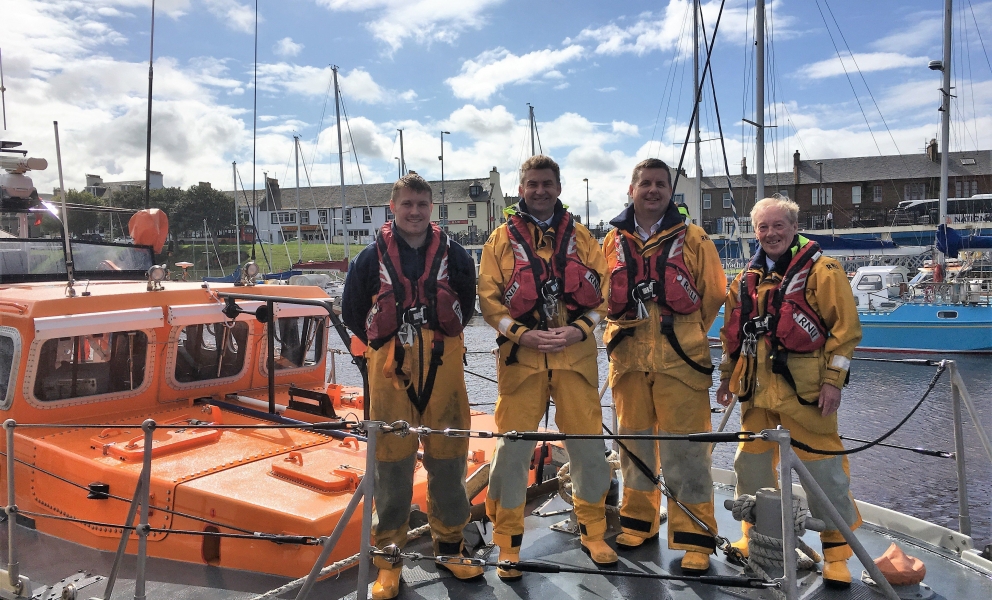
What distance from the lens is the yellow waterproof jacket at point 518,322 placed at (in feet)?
11.1

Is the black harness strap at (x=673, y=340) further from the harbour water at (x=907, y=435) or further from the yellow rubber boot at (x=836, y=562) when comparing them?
the harbour water at (x=907, y=435)

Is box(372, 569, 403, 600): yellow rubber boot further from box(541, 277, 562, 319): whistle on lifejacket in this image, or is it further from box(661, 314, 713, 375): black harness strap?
box(661, 314, 713, 375): black harness strap

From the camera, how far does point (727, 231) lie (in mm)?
48000

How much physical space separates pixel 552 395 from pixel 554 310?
0.44 meters

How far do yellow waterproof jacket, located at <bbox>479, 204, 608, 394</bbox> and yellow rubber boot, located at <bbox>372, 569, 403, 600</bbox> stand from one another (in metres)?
1.00

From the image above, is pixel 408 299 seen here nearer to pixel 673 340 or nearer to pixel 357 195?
pixel 673 340

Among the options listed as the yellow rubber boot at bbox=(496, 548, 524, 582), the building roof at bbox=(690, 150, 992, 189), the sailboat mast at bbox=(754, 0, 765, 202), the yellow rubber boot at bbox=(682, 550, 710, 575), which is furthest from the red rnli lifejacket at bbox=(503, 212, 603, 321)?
the building roof at bbox=(690, 150, 992, 189)

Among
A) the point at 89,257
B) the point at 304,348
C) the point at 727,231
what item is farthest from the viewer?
the point at 727,231

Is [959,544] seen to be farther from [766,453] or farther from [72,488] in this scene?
[72,488]

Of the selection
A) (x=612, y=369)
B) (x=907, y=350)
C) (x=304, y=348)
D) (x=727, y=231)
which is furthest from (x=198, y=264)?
(x=612, y=369)

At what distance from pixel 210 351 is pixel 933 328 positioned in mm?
21306

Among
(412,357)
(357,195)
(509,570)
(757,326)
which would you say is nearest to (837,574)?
(757,326)

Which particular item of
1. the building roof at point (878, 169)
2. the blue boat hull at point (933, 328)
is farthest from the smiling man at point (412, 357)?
the building roof at point (878, 169)

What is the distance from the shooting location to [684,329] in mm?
3508
